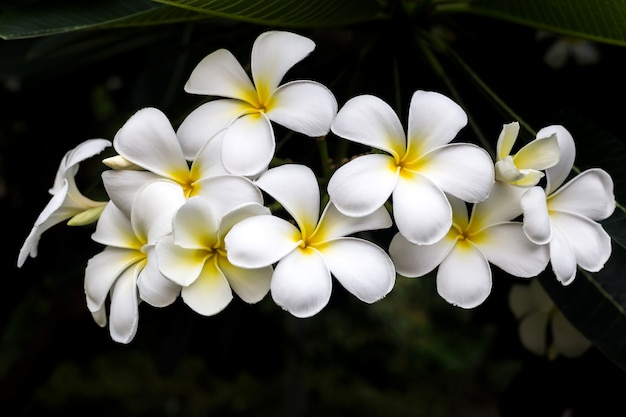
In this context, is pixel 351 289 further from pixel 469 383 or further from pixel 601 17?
pixel 469 383

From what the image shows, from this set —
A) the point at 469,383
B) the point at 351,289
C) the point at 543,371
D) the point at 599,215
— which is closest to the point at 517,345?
the point at 543,371

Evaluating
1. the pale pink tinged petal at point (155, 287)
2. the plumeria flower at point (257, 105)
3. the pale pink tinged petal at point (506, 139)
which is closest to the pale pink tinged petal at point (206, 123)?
the plumeria flower at point (257, 105)

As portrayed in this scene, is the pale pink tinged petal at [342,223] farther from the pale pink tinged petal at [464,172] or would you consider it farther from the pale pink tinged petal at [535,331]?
the pale pink tinged petal at [535,331]

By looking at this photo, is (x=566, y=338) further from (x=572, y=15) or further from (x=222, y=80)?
(x=222, y=80)

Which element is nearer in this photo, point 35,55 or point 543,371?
point 35,55

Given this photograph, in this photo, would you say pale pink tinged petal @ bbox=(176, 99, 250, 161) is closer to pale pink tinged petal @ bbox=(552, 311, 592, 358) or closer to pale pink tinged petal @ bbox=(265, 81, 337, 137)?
pale pink tinged petal @ bbox=(265, 81, 337, 137)

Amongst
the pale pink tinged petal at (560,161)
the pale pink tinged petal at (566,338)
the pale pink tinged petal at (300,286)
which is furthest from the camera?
the pale pink tinged petal at (566,338)
